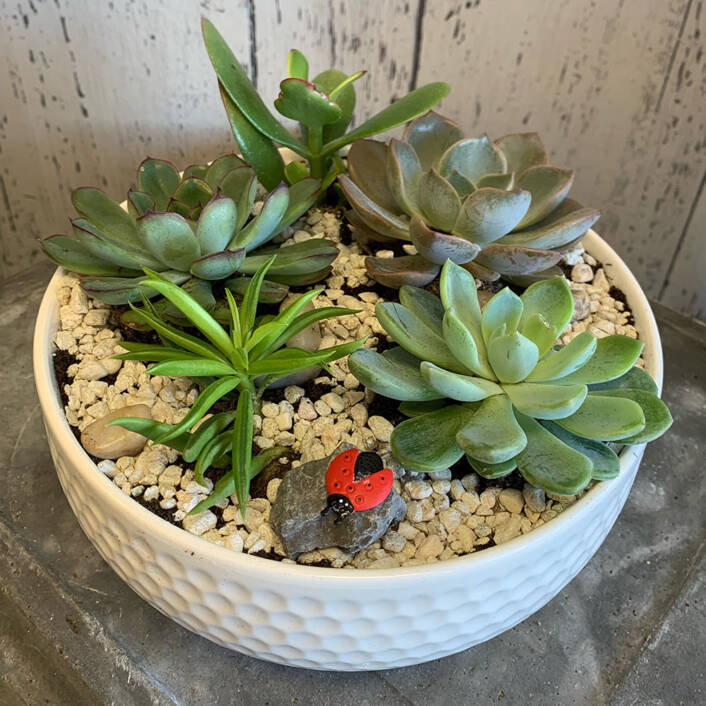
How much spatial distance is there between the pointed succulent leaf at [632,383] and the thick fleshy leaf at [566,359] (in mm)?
42

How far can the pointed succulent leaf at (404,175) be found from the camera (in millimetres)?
650

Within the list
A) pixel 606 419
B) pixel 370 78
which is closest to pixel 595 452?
pixel 606 419

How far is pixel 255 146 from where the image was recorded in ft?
2.36

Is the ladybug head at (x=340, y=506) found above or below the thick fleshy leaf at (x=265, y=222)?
below

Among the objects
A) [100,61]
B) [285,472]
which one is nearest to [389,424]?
[285,472]

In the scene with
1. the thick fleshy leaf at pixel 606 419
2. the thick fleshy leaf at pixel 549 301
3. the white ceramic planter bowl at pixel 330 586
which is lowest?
the white ceramic planter bowl at pixel 330 586

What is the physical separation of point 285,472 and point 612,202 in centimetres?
76

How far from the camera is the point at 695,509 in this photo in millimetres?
761

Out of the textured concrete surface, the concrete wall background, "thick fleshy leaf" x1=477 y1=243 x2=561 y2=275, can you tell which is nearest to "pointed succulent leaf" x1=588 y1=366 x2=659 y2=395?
"thick fleshy leaf" x1=477 y1=243 x2=561 y2=275

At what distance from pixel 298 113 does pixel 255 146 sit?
69mm

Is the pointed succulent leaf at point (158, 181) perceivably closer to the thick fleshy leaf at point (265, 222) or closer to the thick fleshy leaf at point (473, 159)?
the thick fleshy leaf at point (265, 222)

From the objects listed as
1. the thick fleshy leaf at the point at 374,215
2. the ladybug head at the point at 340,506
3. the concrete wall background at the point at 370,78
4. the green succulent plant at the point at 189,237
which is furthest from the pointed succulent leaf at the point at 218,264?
the concrete wall background at the point at 370,78

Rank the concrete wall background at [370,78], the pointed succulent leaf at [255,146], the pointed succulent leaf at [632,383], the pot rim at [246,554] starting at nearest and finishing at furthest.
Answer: the pot rim at [246,554] → the pointed succulent leaf at [632,383] → the pointed succulent leaf at [255,146] → the concrete wall background at [370,78]

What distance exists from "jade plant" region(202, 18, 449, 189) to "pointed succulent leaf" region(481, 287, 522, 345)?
0.21 meters
